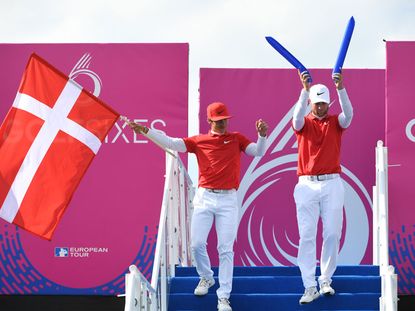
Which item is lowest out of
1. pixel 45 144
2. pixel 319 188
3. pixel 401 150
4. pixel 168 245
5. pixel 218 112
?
pixel 168 245

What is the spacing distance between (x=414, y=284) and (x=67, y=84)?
5314mm

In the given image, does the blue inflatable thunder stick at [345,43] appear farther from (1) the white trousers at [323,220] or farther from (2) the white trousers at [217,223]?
(2) the white trousers at [217,223]

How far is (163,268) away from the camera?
33.0ft

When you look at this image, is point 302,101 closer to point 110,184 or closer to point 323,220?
point 323,220

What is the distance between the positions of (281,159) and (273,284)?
365 centimetres

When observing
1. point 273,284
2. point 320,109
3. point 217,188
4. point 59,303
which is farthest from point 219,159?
point 59,303

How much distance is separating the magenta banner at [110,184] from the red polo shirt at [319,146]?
3.56m

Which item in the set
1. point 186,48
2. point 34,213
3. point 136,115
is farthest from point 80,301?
point 34,213

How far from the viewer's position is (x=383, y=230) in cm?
1109

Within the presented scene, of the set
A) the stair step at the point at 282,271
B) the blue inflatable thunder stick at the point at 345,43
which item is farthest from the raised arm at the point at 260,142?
the stair step at the point at 282,271

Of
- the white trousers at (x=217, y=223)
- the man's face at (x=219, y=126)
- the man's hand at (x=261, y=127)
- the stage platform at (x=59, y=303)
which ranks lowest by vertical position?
the stage platform at (x=59, y=303)

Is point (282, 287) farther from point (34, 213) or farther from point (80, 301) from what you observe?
point (80, 301)

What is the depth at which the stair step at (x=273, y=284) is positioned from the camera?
34.1 feet

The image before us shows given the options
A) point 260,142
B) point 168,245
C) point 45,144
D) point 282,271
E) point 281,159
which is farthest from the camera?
point 281,159
